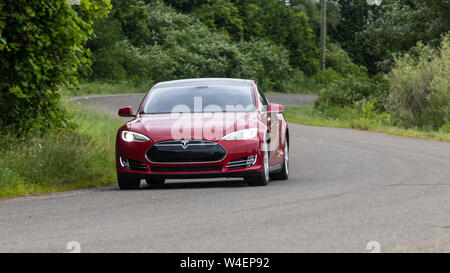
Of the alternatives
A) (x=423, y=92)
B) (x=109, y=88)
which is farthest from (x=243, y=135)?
(x=109, y=88)

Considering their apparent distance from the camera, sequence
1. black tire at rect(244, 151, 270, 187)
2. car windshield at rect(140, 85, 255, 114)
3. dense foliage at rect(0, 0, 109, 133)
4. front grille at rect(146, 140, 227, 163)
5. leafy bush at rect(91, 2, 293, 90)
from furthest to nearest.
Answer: leafy bush at rect(91, 2, 293, 90) → car windshield at rect(140, 85, 255, 114) → dense foliage at rect(0, 0, 109, 133) → black tire at rect(244, 151, 270, 187) → front grille at rect(146, 140, 227, 163)

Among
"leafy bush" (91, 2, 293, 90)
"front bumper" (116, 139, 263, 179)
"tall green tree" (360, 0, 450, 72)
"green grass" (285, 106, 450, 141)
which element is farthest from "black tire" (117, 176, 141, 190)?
"leafy bush" (91, 2, 293, 90)

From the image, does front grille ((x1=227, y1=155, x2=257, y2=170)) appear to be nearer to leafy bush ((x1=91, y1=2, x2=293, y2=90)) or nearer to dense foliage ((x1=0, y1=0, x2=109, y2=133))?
dense foliage ((x1=0, y1=0, x2=109, y2=133))

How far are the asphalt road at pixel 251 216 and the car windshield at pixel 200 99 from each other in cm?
114

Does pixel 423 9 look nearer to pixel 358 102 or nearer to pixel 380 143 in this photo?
pixel 358 102

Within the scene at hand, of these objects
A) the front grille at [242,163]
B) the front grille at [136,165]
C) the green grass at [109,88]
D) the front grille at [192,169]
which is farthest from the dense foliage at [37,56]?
the green grass at [109,88]

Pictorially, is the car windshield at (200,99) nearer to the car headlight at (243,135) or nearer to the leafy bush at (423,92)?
the car headlight at (243,135)

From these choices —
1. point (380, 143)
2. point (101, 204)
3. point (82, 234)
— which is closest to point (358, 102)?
point (380, 143)

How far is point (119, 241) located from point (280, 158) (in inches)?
248

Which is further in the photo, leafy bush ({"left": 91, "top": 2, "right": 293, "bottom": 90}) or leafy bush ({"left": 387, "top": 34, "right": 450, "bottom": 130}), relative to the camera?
leafy bush ({"left": 91, "top": 2, "right": 293, "bottom": 90})

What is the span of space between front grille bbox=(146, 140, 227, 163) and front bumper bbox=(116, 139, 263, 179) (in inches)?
2.1

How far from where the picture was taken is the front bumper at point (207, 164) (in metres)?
12.2

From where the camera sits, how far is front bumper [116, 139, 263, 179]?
1216 centimetres
